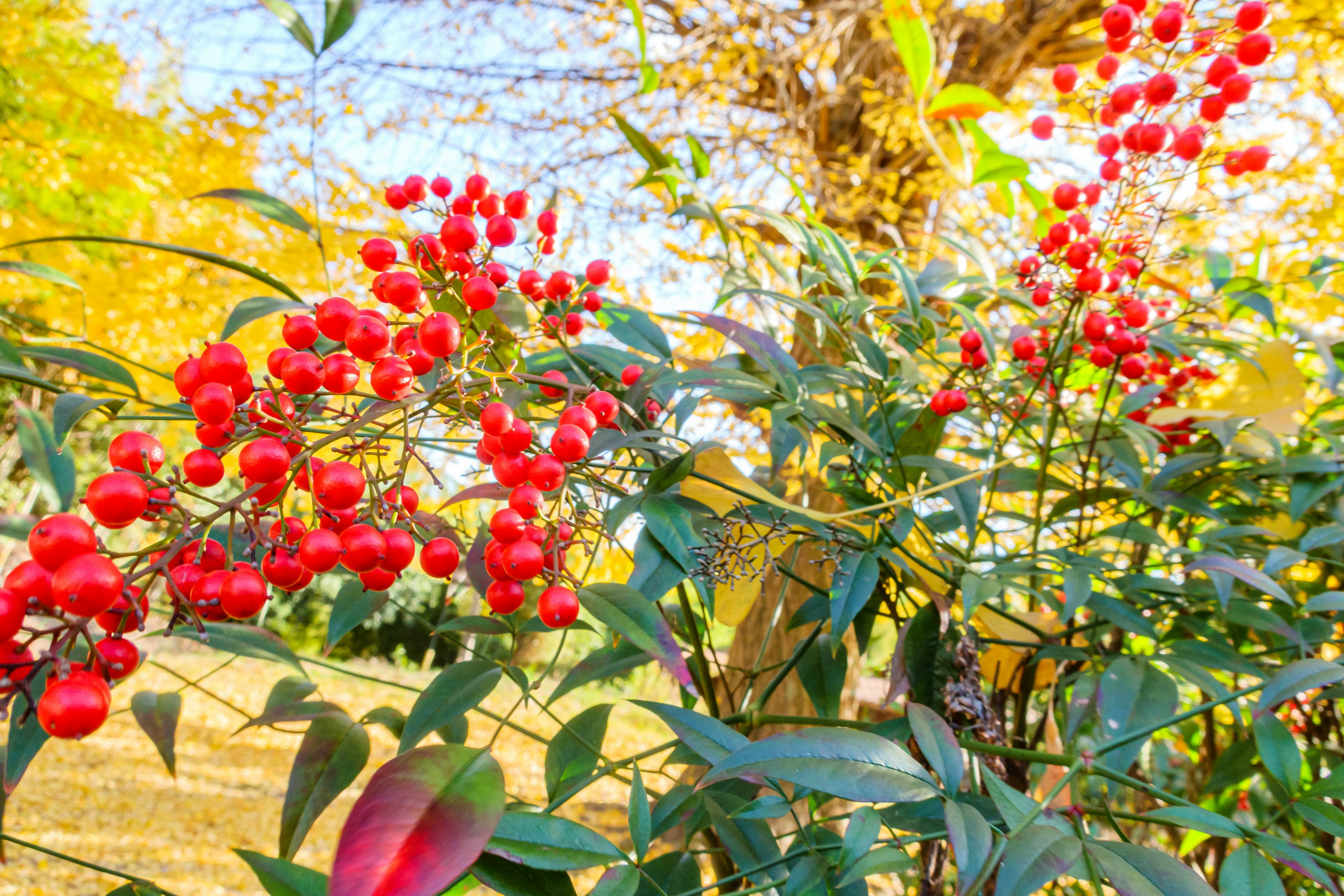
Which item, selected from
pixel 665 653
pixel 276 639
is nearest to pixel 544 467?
pixel 665 653

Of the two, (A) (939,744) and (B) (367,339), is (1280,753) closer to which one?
(A) (939,744)

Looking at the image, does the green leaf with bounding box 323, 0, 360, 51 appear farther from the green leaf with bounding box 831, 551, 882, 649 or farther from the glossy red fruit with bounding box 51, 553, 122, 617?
the green leaf with bounding box 831, 551, 882, 649

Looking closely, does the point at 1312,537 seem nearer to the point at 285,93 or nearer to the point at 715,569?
the point at 715,569

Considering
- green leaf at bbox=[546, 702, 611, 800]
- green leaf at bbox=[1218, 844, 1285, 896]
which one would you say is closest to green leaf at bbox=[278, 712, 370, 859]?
green leaf at bbox=[546, 702, 611, 800]

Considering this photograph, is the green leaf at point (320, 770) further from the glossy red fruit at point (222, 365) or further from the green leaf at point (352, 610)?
the glossy red fruit at point (222, 365)

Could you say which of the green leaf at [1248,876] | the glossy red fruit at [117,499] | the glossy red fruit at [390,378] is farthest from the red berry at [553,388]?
the green leaf at [1248,876]

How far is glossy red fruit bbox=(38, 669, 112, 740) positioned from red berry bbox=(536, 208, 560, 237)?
0.47 metres

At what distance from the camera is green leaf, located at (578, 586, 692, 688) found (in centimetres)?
38

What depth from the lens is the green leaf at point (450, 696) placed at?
408 mm

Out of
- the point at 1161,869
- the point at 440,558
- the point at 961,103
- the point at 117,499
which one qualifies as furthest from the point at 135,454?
the point at 961,103

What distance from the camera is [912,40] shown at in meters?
0.69

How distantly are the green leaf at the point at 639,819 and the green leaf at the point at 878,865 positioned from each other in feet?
0.31

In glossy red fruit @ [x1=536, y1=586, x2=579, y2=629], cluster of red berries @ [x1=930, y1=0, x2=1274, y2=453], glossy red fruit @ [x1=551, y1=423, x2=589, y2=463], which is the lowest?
glossy red fruit @ [x1=536, y1=586, x2=579, y2=629]

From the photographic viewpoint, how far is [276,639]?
533 millimetres
